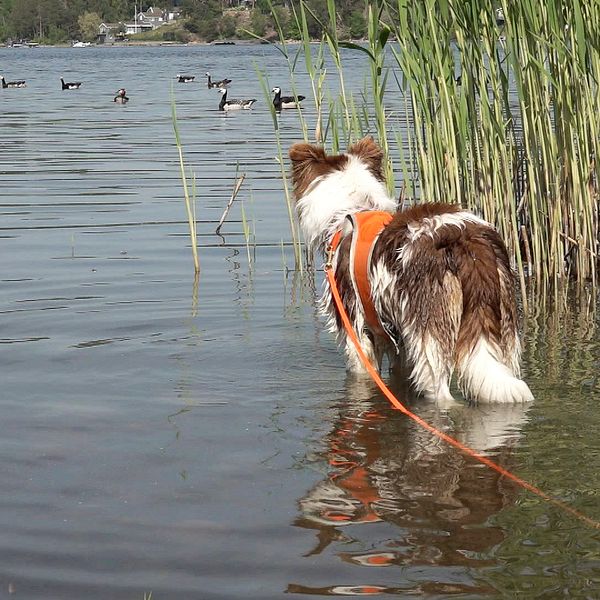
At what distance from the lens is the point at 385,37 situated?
6.98m

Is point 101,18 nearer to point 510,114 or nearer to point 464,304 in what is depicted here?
point 510,114

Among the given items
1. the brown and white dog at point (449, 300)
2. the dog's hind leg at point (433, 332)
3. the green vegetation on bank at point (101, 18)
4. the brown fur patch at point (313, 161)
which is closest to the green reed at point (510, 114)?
the brown fur patch at point (313, 161)

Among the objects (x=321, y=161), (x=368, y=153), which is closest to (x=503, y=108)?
(x=368, y=153)

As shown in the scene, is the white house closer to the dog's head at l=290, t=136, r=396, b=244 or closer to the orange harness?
the dog's head at l=290, t=136, r=396, b=244

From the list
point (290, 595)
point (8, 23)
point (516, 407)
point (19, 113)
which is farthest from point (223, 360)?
point (8, 23)

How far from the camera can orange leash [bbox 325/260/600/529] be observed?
4309mm

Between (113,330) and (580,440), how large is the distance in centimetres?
347

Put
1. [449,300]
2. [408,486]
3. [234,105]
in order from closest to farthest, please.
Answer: [408,486], [449,300], [234,105]

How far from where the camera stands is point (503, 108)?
7.57 metres

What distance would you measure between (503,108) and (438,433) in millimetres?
3129

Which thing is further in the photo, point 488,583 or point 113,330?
point 113,330

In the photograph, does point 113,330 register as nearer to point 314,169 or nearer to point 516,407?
point 314,169

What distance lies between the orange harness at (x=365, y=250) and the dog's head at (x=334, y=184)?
0.94ft

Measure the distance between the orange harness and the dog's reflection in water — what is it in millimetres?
504
